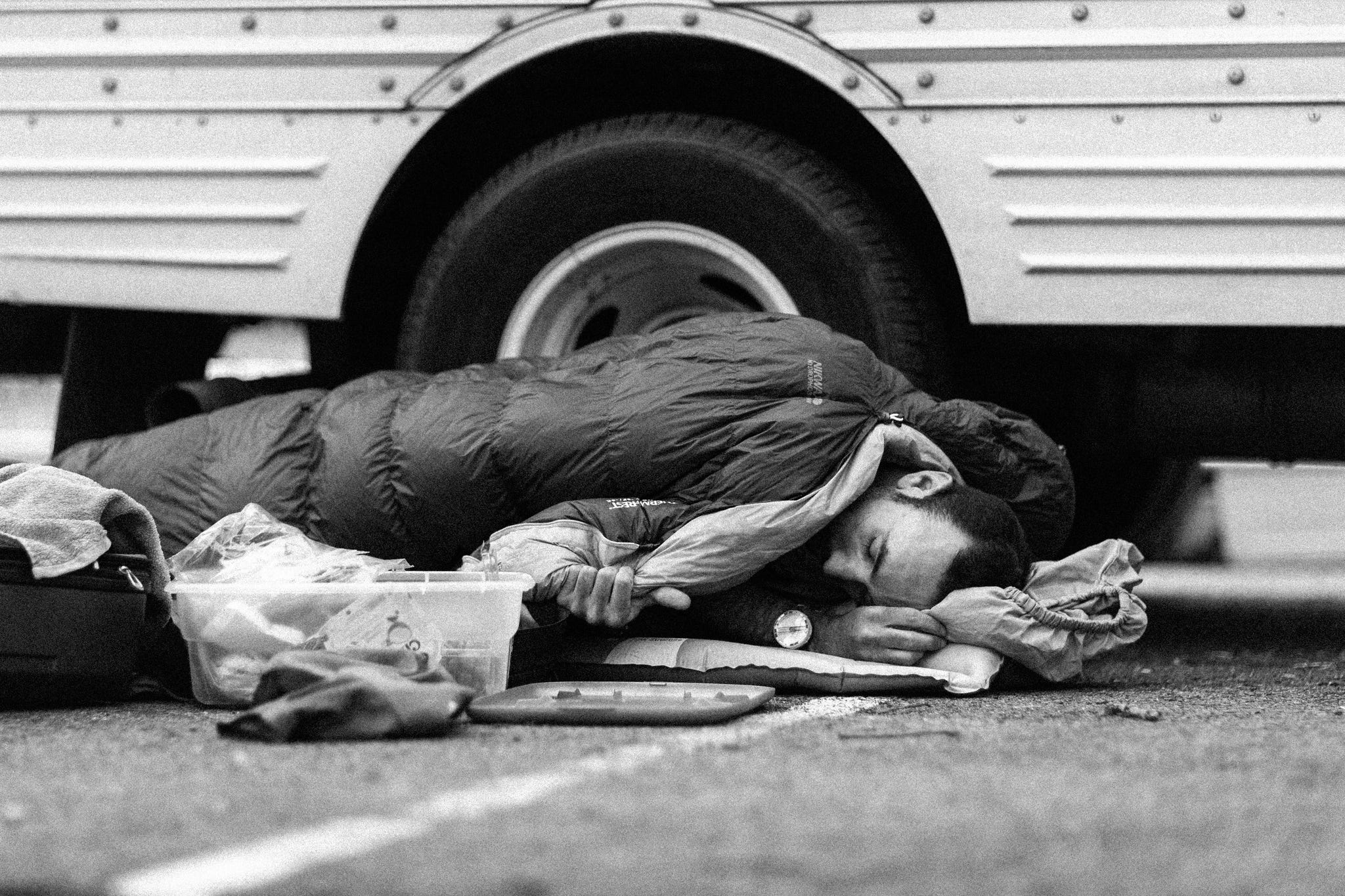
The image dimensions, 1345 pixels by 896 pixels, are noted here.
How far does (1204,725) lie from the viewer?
6.73 feet

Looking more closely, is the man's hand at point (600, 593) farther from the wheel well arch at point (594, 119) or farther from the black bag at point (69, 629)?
the wheel well arch at point (594, 119)

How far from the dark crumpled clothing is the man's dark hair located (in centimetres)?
83

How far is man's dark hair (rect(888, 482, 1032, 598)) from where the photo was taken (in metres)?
2.40

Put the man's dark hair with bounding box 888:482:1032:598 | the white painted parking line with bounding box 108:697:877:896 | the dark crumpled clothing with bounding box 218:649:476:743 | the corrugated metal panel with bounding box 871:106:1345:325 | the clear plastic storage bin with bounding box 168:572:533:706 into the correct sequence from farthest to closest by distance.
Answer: the corrugated metal panel with bounding box 871:106:1345:325
the man's dark hair with bounding box 888:482:1032:598
the clear plastic storage bin with bounding box 168:572:533:706
the dark crumpled clothing with bounding box 218:649:476:743
the white painted parking line with bounding box 108:697:877:896

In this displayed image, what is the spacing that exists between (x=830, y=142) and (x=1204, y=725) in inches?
56.4

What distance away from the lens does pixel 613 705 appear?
2061 mm

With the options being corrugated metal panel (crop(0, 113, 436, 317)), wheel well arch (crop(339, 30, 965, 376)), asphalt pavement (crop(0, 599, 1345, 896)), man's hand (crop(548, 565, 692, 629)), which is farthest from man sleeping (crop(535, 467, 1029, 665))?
corrugated metal panel (crop(0, 113, 436, 317))

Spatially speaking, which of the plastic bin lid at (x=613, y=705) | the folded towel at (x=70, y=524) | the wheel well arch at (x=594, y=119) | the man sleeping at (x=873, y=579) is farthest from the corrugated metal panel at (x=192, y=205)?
the plastic bin lid at (x=613, y=705)

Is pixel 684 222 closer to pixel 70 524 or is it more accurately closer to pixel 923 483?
pixel 923 483

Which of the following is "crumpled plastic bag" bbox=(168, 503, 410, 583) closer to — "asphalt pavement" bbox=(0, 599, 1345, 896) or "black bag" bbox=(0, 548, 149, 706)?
"black bag" bbox=(0, 548, 149, 706)

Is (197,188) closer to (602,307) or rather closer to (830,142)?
(602,307)

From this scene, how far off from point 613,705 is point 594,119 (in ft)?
4.84

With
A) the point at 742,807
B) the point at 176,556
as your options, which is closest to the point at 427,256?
the point at 176,556

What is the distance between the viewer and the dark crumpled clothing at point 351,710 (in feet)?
5.92
